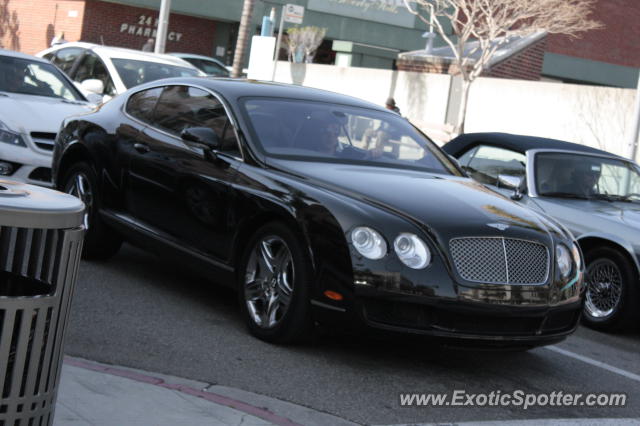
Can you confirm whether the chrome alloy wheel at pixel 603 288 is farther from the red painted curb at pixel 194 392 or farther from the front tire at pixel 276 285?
the red painted curb at pixel 194 392

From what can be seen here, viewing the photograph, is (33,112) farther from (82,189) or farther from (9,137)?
(82,189)

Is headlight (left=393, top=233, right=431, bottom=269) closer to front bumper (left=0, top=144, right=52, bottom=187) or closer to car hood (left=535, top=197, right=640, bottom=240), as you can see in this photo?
car hood (left=535, top=197, right=640, bottom=240)

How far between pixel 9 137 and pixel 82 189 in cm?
189

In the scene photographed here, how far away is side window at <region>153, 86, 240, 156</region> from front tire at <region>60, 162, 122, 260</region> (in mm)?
792

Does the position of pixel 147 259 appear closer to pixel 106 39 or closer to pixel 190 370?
pixel 190 370

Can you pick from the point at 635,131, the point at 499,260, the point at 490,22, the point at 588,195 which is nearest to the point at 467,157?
the point at 588,195

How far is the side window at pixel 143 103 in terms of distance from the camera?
7.70 m

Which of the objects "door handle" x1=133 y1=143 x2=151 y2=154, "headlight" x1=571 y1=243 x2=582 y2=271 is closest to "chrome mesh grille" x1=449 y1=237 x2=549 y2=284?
"headlight" x1=571 y1=243 x2=582 y2=271

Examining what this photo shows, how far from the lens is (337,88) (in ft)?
103

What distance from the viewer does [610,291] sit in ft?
26.6

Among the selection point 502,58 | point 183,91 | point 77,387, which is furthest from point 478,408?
point 502,58

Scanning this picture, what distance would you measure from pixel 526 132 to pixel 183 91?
18.0m

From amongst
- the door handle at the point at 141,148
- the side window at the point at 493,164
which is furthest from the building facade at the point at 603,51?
the door handle at the point at 141,148

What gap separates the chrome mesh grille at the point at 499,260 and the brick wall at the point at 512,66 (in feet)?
77.1
